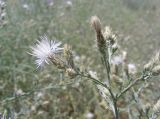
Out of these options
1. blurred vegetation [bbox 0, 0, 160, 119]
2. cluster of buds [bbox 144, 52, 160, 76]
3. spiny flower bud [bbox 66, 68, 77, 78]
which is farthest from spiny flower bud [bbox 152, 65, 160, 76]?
blurred vegetation [bbox 0, 0, 160, 119]

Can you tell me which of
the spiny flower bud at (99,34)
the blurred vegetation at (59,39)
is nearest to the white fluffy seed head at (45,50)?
the spiny flower bud at (99,34)

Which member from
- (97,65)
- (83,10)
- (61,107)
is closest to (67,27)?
(83,10)

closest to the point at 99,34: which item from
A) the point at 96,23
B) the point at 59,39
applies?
the point at 96,23

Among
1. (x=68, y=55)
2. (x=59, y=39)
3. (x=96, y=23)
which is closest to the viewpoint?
(x=96, y=23)

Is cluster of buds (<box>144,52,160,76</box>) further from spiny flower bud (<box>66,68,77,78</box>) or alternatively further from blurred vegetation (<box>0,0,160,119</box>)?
blurred vegetation (<box>0,0,160,119</box>)

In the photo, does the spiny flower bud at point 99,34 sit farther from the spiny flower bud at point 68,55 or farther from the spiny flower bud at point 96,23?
the spiny flower bud at point 68,55

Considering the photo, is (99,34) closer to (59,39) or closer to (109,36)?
(109,36)
